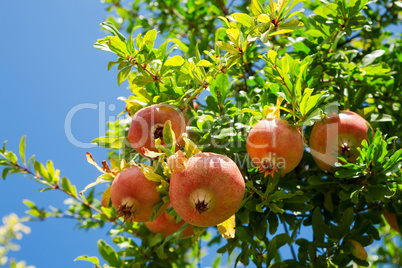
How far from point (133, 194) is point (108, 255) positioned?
75 cm

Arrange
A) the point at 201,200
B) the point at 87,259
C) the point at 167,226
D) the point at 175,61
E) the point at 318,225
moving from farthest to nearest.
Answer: the point at 167,226 < the point at 87,259 < the point at 318,225 < the point at 175,61 < the point at 201,200

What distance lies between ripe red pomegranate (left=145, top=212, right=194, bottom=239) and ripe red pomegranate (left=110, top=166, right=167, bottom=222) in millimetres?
404

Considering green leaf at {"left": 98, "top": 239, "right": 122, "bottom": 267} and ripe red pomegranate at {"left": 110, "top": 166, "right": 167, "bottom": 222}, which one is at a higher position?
ripe red pomegranate at {"left": 110, "top": 166, "right": 167, "bottom": 222}

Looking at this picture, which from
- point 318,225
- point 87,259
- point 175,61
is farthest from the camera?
point 87,259

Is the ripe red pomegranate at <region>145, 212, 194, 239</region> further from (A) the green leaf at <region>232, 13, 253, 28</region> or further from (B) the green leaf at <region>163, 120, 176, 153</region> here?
(A) the green leaf at <region>232, 13, 253, 28</region>

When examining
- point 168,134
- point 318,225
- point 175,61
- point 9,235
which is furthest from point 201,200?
point 9,235

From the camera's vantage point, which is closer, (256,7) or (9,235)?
(256,7)

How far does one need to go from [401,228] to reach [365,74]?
0.86 m

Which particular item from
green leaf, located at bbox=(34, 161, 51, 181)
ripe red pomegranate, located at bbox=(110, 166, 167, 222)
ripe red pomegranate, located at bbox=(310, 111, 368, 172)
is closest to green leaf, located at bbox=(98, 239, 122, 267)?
green leaf, located at bbox=(34, 161, 51, 181)

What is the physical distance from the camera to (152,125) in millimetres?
1647

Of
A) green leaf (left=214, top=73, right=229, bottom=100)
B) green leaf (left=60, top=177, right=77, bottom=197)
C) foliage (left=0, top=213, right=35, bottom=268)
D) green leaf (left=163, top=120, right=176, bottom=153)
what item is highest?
green leaf (left=214, top=73, right=229, bottom=100)

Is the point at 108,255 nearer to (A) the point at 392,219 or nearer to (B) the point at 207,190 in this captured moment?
(B) the point at 207,190

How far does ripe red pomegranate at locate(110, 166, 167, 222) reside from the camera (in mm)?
1540

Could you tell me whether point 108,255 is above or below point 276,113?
below
